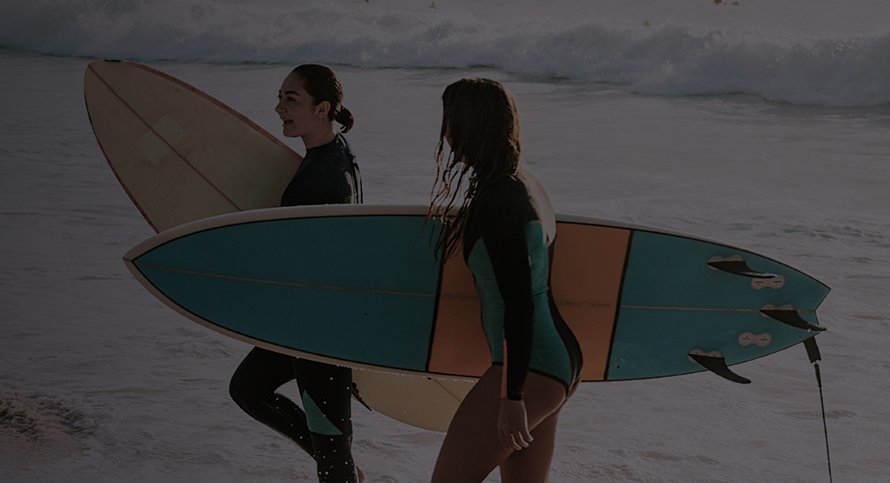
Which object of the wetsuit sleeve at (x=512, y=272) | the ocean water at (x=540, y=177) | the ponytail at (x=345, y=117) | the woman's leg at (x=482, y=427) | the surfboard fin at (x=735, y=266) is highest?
the ponytail at (x=345, y=117)

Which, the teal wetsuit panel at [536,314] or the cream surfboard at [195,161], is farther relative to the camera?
the cream surfboard at [195,161]

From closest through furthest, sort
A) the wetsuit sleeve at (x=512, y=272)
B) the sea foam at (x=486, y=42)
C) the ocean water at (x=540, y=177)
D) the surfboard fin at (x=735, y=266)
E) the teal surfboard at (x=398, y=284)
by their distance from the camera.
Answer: the wetsuit sleeve at (x=512, y=272)
the teal surfboard at (x=398, y=284)
the surfboard fin at (x=735, y=266)
the ocean water at (x=540, y=177)
the sea foam at (x=486, y=42)

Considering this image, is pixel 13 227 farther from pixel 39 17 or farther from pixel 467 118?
pixel 39 17

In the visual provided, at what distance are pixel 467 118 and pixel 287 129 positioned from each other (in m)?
0.70

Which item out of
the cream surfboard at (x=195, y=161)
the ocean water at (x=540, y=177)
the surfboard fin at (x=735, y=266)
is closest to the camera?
the surfboard fin at (x=735, y=266)

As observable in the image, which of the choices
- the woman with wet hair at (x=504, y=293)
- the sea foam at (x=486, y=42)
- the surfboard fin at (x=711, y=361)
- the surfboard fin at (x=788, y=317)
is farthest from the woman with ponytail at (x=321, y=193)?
the sea foam at (x=486, y=42)

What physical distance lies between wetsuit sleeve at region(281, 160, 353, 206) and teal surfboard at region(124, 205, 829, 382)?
7 cm

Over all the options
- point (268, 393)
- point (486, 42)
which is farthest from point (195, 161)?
point (486, 42)

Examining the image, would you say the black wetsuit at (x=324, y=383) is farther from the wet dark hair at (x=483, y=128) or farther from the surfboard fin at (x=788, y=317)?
the surfboard fin at (x=788, y=317)

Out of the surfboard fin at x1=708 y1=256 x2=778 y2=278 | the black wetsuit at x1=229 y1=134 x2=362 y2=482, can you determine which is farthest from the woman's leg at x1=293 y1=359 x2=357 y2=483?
the surfboard fin at x1=708 y1=256 x2=778 y2=278

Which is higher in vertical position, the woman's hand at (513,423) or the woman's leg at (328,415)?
the woman's hand at (513,423)

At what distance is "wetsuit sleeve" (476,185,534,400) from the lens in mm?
1820

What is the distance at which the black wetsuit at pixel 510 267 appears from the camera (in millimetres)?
1823

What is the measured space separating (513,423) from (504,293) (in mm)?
218
